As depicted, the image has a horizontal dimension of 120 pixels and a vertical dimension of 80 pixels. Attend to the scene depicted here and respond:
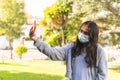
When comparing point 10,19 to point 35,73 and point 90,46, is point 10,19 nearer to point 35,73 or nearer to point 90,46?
point 35,73

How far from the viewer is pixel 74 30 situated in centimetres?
3002

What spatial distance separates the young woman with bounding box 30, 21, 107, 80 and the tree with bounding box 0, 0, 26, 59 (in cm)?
4636

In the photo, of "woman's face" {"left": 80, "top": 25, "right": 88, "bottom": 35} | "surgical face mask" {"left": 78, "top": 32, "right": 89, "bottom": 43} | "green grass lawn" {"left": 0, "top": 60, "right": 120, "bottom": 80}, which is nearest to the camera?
"surgical face mask" {"left": 78, "top": 32, "right": 89, "bottom": 43}

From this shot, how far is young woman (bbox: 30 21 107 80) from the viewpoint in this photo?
151 inches

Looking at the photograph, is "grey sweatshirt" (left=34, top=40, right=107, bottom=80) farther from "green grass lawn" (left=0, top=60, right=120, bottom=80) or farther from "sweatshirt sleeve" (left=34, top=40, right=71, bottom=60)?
"green grass lawn" (left=0, top=60, right=120, bottom=80)

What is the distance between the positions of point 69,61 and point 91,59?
0.20 metres

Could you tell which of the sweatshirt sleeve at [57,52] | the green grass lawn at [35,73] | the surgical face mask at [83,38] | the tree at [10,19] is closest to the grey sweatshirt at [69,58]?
the sweatshirt sleeve at [57,52]

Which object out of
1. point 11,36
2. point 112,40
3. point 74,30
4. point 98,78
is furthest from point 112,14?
point 11,36

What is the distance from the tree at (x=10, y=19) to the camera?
165ft

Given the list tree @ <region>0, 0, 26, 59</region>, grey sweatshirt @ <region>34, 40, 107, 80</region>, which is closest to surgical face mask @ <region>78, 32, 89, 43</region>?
grey sweatshirt @ <region>34, 40, 107, 80</region>

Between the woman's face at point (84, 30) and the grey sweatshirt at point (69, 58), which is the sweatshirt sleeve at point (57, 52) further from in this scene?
the woman's face at point (84, 30)

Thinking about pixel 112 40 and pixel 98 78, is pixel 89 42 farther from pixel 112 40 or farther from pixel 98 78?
pixel 112 40

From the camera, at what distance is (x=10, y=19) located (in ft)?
165

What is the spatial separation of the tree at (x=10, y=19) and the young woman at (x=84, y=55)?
46.4m
